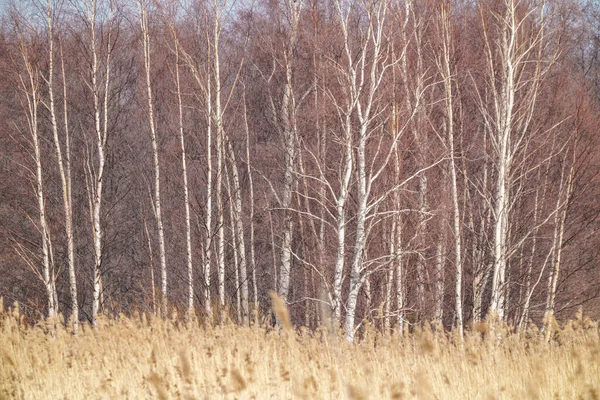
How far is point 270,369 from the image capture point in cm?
573

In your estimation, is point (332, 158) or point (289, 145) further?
point (332, 158)

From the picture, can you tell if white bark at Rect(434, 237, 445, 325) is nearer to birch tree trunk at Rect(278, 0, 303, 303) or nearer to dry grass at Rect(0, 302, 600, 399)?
birch tree trunk at Rect(278, 0, 303, 303)

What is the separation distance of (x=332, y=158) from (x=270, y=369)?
11.1 m

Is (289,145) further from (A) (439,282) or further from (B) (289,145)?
(A) (439,282)

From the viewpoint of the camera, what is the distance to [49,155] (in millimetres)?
18766

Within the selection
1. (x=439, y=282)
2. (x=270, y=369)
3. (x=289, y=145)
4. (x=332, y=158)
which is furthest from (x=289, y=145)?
(x=270, y=369)

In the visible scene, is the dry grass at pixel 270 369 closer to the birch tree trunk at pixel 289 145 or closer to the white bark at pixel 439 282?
the white bark at pixel 439 282

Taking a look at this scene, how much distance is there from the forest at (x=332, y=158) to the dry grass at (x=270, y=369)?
3.35 meters

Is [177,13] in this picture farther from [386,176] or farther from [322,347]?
[322,347]

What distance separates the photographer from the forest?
1132cm

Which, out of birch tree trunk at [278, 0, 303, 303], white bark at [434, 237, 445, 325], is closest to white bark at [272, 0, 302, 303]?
birch tree trunk at [278, 0, 303, 303]

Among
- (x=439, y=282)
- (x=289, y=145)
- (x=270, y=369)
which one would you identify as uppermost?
(x=289, y=145)

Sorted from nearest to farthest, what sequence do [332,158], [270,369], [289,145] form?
[270,369]
[289,145]
[332,158]

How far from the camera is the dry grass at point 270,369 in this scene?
4.68 meters
